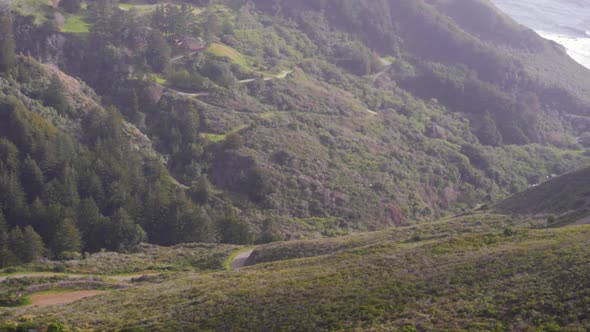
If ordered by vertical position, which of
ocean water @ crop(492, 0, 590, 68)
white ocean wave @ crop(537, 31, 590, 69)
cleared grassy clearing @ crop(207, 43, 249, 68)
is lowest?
cleared grassy clearing @ crop(207, 43, 249, 68)

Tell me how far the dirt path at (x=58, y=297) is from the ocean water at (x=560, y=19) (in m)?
132

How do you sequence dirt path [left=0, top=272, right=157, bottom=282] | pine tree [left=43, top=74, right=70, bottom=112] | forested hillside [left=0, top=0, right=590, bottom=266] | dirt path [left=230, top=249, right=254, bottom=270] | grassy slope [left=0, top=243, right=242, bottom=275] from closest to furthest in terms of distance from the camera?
1. dirt path [left=0, top=272, right=157, bottom=282]
2. grassy slope [left=0, top=243, right=242, bottom=275]
3. dirt path [left=230, top=249, right=254, bottom=270]
4. forested hillside [left=0, top=0, right=590, bottom=266]
5. pine tree [left=43, top=74, right=70, bottom=112]

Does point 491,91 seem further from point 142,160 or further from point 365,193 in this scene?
point 142,160

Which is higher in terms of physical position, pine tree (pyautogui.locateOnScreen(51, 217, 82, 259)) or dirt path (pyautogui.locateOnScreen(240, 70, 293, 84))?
dirt path (pyautogui.locateOnScreen(240, 70, 293, 84))

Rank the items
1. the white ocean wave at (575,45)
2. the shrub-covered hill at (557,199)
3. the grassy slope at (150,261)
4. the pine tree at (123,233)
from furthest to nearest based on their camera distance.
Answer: the white ocean wave at (575,45)
the pine tree at (123,233)
the shrub-covered hill at (557,199)
the grassy slope at (150,261)

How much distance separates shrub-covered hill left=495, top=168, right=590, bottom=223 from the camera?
35.0 metres

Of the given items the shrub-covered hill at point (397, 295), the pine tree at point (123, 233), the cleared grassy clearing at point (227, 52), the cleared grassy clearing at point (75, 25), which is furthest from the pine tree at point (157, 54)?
the shrub-covered hill at point (397, 295)

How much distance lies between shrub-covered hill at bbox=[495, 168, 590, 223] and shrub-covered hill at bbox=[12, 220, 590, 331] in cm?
998

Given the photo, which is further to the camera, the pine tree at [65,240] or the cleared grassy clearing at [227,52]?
the cleared grassy clearing at [227,52]

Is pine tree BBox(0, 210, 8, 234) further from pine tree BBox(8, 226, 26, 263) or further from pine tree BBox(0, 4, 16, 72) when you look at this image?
pine tree BBox(0, 4, 16, 72)

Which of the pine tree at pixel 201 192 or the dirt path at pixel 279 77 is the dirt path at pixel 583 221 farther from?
the dirt path at pixel 279 77

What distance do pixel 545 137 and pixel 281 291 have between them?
8663 cm

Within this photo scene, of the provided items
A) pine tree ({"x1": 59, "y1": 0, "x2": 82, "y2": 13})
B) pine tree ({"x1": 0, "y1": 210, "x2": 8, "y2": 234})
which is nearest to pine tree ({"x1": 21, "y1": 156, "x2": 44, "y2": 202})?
pine tree ({"x1": 0, "y1": 210, "x2": 8, "y2": 234})

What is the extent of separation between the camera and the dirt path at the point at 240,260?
123ft
